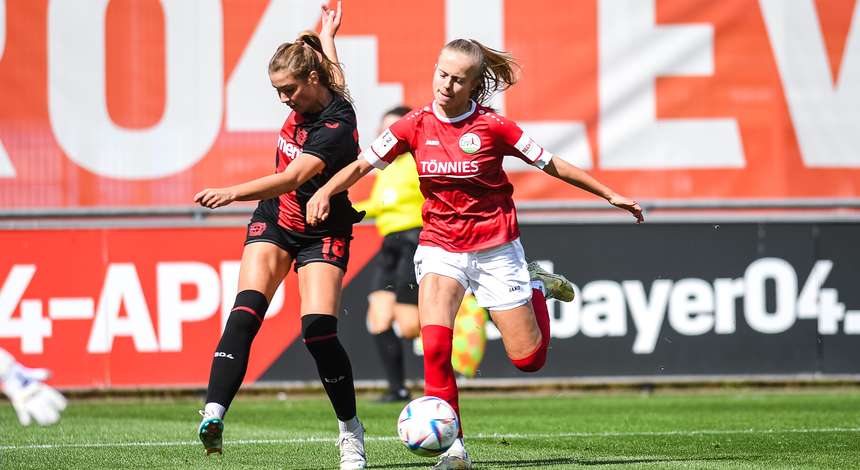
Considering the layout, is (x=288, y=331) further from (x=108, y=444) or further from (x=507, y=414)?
(x=108, y=444)

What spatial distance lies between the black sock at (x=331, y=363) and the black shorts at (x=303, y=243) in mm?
299

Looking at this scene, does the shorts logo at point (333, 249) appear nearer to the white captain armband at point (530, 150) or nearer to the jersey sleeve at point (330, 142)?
the jersey sleeve at point (330, 142)

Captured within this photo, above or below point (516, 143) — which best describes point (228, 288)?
below

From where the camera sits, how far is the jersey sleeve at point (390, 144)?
22.2ft

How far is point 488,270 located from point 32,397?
258 centimetres

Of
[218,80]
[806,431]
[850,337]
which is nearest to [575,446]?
[806,431]

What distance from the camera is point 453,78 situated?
663 cm

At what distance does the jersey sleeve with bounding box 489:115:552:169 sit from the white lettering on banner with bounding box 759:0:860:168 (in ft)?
22.0

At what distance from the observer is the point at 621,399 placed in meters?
11.9

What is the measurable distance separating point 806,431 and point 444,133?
3607 millimetres

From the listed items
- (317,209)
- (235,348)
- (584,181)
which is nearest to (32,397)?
(235,348)

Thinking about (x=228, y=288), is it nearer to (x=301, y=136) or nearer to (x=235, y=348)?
(x=301, y=136)

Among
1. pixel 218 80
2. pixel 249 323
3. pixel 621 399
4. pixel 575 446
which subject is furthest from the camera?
pixel 218 80

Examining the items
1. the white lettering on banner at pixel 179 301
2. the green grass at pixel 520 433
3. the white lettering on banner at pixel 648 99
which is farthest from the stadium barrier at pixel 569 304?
the white lettering on banner at pixel 648 99
